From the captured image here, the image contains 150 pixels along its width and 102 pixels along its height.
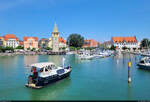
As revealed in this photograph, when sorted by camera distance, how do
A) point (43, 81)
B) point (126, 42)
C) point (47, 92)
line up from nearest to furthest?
1. point (47, 92)
2. point (43, 81)
3. point (126, 42)

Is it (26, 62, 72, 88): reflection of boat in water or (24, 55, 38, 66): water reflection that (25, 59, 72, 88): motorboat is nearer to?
(26, 62, 72, 88): reflection of boat in water

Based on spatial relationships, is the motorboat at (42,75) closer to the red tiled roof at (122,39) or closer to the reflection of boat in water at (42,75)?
the reflection of boat in water at (42,75)

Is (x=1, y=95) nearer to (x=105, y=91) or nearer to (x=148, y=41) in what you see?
(x=105, y=91)

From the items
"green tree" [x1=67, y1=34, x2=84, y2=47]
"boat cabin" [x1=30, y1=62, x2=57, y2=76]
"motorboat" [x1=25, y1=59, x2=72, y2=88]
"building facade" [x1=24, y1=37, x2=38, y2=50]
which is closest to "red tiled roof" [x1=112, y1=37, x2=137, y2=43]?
"green tree" [x1=67, y1=34, x2=84, y2=47]

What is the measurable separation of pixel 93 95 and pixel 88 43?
476 feet

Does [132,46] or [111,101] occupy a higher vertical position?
[132,46]

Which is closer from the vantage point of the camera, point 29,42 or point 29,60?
point 29,60

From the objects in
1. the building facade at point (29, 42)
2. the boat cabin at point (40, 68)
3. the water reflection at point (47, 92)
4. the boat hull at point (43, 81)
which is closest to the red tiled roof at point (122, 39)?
the building facade at point (29, 42)

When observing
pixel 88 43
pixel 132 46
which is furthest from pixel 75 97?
pixel 88 43

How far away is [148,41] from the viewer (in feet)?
338

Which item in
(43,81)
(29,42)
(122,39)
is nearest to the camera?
(43,81)

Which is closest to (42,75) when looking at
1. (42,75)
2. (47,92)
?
(42,75)

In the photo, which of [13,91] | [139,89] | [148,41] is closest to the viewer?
[13,91]

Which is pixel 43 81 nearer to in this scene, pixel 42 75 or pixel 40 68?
pixel 42 75
